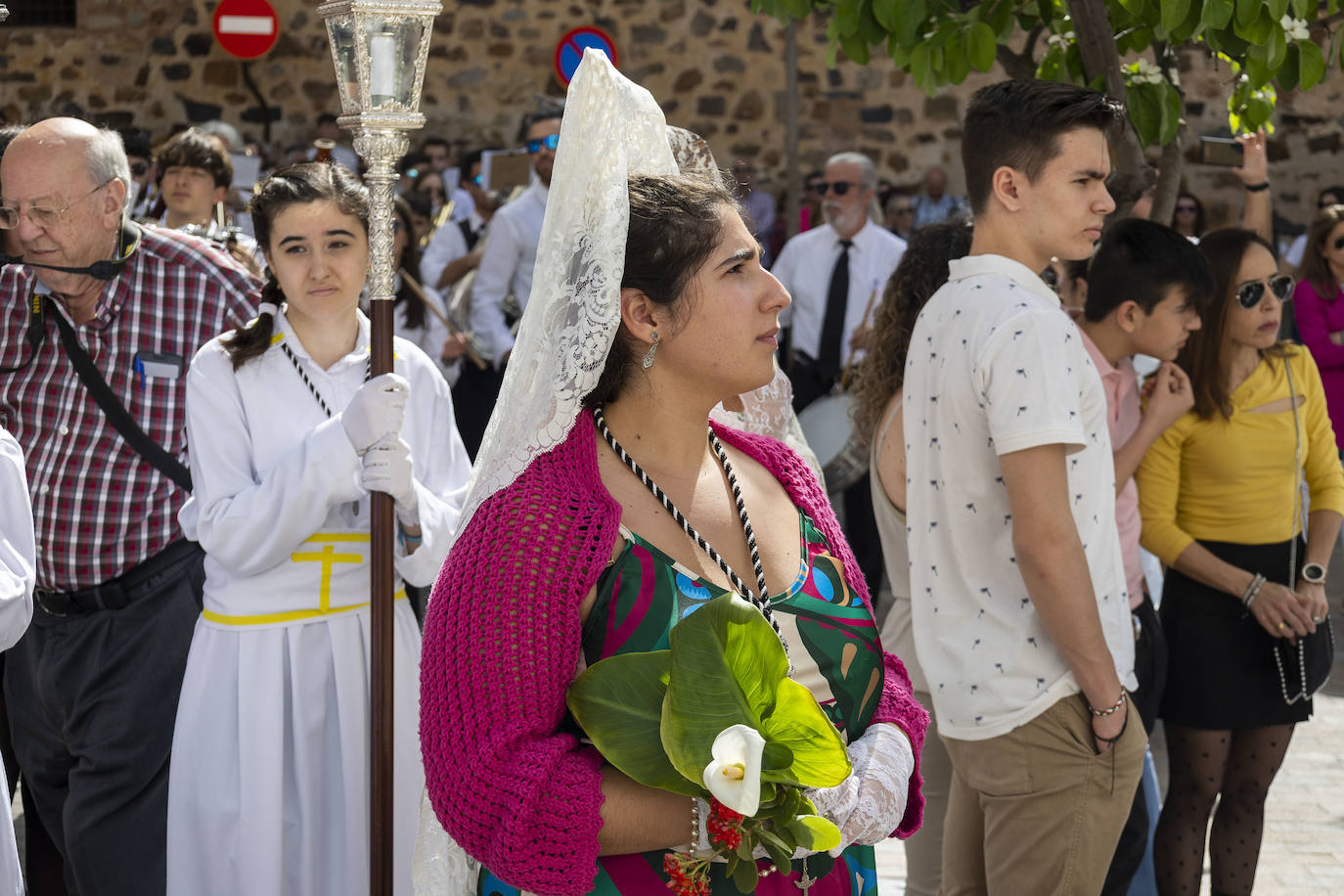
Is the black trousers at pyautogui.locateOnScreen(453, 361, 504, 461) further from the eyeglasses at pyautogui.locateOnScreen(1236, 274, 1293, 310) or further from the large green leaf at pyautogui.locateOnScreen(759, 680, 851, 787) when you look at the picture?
the large green leaf at pyautogui.locateOnScreen(759, 680, 851, 787)

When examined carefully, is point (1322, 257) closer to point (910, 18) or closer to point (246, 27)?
point (910, 18)

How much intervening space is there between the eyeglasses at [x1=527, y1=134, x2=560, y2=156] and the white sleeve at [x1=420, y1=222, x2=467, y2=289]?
1.13 m

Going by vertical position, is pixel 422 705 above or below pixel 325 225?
below

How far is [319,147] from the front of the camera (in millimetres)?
3951

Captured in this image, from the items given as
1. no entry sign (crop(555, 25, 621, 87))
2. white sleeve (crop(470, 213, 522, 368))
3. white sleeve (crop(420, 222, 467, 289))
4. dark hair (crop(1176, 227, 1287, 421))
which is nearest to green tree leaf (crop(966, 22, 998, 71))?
dark hair (crop(1176, 227, 1287, 421))

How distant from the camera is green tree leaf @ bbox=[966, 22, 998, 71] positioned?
3.63 metres

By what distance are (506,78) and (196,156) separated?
8.94m

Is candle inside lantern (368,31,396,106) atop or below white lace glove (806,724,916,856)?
atop

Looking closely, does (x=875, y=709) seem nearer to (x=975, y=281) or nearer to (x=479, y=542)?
(x=479, y=542)

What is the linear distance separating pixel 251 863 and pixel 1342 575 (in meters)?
7.00

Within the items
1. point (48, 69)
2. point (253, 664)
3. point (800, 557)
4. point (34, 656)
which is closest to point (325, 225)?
point (253, 664)

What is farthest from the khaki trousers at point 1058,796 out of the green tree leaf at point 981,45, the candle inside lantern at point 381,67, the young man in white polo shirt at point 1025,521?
the candle inside lantern at point 381,67

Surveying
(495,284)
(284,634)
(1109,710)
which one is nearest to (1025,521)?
(1109,710)

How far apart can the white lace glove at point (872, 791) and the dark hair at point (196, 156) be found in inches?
178
